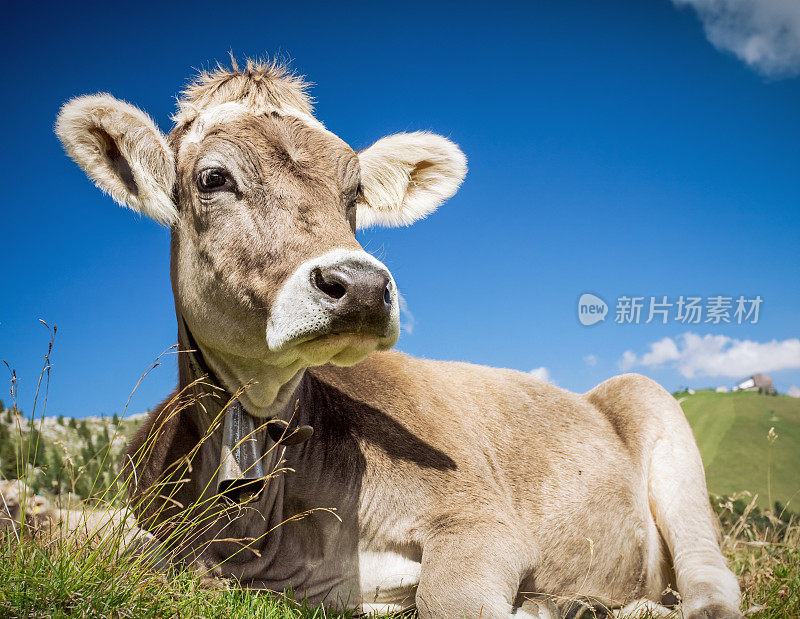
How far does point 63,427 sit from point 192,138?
7.82 metres

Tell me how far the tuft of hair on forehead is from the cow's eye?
0.64m

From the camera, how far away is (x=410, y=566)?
418 centimetres

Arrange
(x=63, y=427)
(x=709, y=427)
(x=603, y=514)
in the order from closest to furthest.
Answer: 1. (x=603, y=514)
2. (x=63, y=427)
3. (x=709, y=427)

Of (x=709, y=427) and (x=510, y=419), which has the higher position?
(x=709, y=427)

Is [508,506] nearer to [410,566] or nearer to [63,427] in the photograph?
[410,566]

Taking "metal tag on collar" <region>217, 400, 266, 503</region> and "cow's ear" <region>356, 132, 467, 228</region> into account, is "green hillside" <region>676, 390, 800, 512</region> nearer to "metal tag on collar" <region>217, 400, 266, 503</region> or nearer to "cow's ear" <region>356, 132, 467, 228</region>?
"cow's ear" <region>356, 132, 467, 228</region>

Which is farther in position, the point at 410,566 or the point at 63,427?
the point at 63,427

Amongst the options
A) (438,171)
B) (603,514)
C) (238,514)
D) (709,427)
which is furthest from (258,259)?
(709,427)

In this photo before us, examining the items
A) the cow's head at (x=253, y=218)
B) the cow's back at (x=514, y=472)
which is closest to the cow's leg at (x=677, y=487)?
the cow's back at (x=514, y=472)

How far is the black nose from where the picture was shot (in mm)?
3271

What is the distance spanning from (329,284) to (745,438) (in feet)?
36.1

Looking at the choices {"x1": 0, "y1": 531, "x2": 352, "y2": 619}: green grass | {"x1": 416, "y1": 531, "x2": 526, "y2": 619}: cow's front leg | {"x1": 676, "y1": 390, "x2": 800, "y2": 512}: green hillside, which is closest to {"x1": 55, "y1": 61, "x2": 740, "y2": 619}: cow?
{"x1": 416, "y1": 531, "x2": 526, "y2": 619}: cow's front leg

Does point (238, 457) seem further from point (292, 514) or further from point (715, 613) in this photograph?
point (715, 613)

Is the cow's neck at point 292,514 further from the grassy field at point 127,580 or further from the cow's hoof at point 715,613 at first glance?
the cow's hoof at point 715,613
